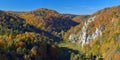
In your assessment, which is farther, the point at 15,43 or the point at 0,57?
the point at 15,43

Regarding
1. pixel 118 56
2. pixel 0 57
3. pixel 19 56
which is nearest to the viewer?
pixel 0 57

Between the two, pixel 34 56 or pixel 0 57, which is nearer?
pixel 0 57

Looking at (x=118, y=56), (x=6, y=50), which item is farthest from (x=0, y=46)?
(x=118, y=56)

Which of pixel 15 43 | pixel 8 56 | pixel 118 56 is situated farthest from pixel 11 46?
pixel 118 56

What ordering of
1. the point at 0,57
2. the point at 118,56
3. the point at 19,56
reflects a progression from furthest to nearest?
the point at 118,56 < the point at 19,56 < the point at 0,57

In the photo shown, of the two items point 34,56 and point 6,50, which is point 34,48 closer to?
point 34,56

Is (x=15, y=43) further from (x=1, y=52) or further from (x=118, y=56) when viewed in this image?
(x=118, y=56)

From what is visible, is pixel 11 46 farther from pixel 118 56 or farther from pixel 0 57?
pixel 118 56

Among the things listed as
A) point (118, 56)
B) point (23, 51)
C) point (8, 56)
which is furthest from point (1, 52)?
point (118, 56)
